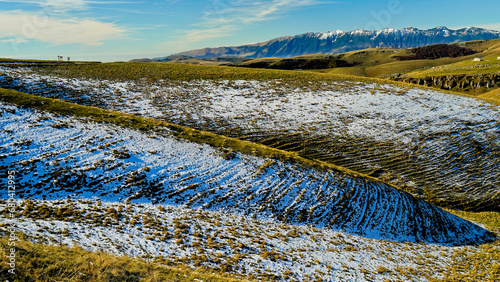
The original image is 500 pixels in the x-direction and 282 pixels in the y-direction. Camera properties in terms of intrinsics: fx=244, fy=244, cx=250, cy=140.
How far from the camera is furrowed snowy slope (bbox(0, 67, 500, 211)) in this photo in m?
30.8

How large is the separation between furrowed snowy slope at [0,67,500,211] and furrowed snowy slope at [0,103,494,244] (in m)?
6.23

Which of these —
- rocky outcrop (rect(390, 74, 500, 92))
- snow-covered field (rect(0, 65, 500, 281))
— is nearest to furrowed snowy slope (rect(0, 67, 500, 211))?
snow-covered field (rect(0, 65, 500, 281))

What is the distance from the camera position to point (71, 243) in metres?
12.5

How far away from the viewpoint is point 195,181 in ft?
73.8

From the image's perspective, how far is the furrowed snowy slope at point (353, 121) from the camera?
30766mm

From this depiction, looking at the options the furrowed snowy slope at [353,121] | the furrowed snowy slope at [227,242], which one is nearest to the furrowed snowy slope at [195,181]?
the furrowed snowy slope at [227,242]

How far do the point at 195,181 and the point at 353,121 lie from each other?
93.7ft

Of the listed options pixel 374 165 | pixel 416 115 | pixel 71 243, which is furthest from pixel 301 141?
pixel 71 243

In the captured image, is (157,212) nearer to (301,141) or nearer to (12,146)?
(12,146)

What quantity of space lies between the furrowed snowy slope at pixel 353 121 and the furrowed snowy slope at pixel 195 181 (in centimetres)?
623

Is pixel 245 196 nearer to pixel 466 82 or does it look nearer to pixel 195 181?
pixel 195 181

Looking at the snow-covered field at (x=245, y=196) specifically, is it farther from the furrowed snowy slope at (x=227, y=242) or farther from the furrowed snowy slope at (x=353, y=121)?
the furrowed snowy slope at (x=353, y=121)

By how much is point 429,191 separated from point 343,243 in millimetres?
17646

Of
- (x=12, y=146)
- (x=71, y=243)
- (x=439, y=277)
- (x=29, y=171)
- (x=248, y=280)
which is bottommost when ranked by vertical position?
(x=439, y=277)
